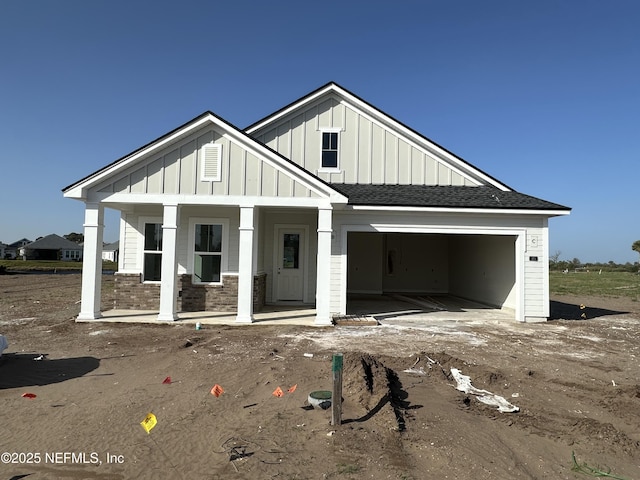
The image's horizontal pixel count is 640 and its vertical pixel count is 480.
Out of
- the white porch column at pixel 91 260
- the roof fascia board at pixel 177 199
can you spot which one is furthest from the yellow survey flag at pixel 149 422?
the white porch column at pixel 91 260

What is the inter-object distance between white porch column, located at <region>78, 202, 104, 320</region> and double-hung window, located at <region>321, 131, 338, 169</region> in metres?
7.09

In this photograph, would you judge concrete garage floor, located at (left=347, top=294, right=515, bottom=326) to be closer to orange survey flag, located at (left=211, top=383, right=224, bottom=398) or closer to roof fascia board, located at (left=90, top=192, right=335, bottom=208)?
roof fascia board, located at (left=90, top=192, right=335, bottom=208)

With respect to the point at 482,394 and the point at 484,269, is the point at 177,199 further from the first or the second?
the point at 484,269

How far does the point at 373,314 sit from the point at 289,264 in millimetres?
3290

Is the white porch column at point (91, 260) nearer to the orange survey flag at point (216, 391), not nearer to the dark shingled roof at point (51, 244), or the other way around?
the orange survey flag at point (216, 391)


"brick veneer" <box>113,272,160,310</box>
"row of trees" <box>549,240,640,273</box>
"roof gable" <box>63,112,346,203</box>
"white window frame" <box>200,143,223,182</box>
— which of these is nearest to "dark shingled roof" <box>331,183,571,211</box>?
"roof gable" <box>63,112,346,203</box>

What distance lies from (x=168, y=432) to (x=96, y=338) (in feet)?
18.2

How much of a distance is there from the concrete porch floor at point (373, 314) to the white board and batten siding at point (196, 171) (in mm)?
3301

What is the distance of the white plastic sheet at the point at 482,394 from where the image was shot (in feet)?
16.9

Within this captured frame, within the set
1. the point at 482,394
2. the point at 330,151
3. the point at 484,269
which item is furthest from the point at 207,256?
the point at 484,269

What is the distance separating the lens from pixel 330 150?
14.3 m

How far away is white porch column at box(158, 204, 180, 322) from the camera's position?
412 inches

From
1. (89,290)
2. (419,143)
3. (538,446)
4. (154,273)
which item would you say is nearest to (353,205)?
(419,143)

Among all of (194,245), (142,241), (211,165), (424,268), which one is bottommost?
(424,268)
